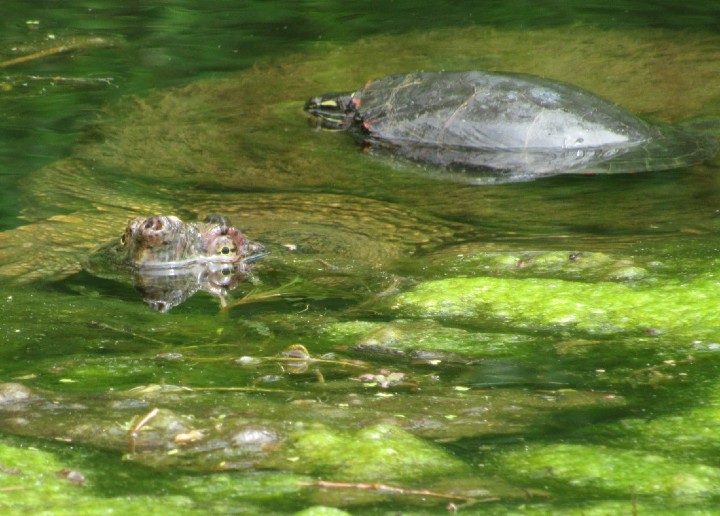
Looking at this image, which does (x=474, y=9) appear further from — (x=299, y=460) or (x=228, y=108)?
→ (x=299, y=460)

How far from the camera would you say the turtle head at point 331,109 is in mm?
9609

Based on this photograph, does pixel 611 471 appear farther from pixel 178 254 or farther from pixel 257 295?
pixel 178 254

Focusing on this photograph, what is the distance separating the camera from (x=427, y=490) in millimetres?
3018

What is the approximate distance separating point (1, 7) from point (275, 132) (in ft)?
16.8

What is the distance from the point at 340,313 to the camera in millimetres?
5156

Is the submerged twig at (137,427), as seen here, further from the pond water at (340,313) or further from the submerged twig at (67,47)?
the submerged twig at (67,47)

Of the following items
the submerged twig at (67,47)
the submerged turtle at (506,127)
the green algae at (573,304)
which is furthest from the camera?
the submerged twig at (67,47)

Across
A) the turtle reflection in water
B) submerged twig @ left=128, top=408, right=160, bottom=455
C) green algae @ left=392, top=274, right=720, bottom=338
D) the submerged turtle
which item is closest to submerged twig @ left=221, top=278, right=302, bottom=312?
the turtle reflection in water

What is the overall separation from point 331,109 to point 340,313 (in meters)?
4.80

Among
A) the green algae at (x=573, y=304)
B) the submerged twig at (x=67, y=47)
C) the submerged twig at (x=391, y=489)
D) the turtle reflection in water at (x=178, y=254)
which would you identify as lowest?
the turtle reflection in water at (x=178, y=254)

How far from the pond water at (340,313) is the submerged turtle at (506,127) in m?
0.28

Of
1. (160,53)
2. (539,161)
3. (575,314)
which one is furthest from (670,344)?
(160,53)

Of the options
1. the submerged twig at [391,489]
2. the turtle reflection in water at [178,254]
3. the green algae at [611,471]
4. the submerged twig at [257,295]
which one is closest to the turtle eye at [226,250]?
the turtle reflection in water at [178,254]

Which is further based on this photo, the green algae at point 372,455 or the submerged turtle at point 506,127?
the submerged turtle at point 506,127
